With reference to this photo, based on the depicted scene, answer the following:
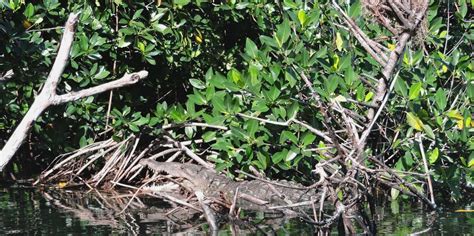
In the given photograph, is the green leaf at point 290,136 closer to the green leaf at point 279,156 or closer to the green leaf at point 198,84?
the green leaf at point 279,156

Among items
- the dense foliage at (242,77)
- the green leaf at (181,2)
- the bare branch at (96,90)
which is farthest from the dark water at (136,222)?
the green leaf at (181,2)

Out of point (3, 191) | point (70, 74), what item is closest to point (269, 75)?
point (70, 74)

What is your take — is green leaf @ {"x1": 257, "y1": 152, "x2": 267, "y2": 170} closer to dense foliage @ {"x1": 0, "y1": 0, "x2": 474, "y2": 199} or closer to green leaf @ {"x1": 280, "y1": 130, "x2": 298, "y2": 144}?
dense foliage @ {"x1": 0, "y1": 0, "x2": 474, "y2": 199}

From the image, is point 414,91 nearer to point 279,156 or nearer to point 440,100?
point 440,100

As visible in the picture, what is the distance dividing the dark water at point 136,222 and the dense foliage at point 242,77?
0.37 metres

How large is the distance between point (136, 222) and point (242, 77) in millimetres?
1434

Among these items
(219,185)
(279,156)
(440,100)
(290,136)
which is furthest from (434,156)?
(219,185)

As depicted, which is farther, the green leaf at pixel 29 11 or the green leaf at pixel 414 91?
the green leaf at pixel 29 11

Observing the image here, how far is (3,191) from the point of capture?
8289 mm

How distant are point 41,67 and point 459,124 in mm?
3985

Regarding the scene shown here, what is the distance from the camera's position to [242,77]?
21.4ft

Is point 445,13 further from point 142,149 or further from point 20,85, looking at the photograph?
point 20,85

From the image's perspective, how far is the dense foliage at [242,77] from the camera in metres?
6.34

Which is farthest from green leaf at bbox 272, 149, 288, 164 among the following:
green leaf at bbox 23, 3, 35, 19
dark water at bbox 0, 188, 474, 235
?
green leaf at bbox 23, 3, 35, 19
